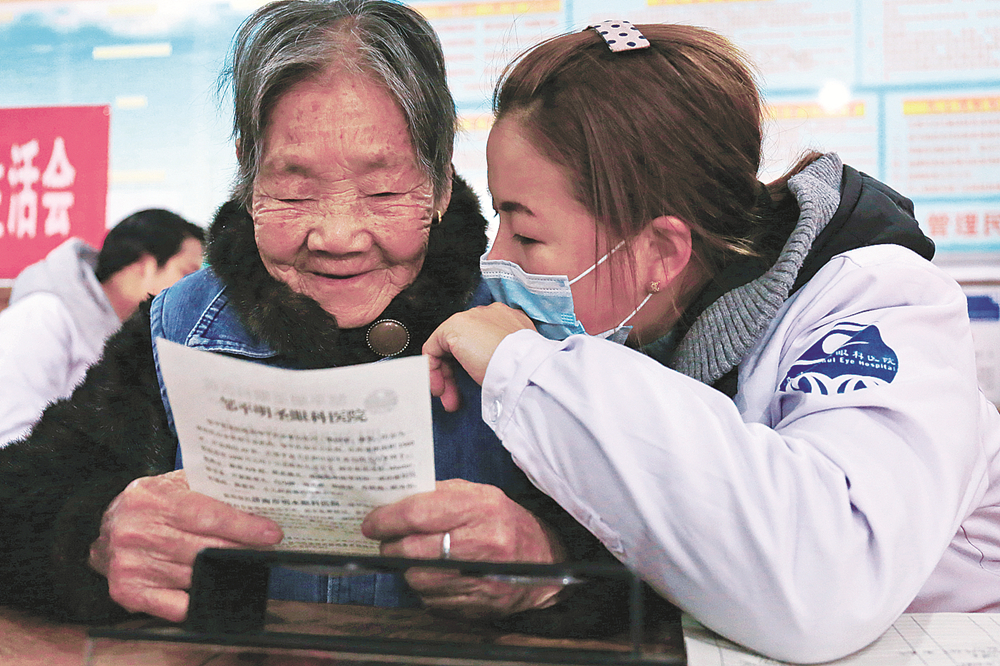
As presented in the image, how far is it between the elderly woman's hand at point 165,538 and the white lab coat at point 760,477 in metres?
0.28

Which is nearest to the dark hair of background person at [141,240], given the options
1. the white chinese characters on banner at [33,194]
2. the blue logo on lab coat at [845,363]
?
the white chinese characters on banner at [33,194]

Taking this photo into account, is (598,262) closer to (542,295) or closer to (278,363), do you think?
(542,295)

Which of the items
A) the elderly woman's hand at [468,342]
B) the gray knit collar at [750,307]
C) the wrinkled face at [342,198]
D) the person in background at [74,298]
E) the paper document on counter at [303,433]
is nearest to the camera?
the paper document on counter at [303,433]

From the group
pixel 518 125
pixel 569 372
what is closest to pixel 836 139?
pixel 518 125

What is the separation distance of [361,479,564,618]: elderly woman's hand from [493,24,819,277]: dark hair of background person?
1.47 feet

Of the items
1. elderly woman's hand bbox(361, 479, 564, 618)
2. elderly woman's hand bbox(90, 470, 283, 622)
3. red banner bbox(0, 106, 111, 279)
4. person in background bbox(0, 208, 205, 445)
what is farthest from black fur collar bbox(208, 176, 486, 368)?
red banner bbox(0, 106, 111, 279)

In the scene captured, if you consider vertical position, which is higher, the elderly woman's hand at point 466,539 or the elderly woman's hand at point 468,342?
the elderly woman's hand at point 468,342

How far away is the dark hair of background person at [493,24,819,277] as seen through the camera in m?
1.10

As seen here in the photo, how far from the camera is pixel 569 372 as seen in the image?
2.72 feet

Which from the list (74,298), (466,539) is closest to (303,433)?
(466,539)

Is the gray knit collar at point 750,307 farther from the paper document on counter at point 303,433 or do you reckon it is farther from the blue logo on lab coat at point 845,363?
the paper document on counter at point 303,433

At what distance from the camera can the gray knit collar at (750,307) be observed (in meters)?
1.10

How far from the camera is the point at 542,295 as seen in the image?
1.21 m

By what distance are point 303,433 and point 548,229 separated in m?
0.56
